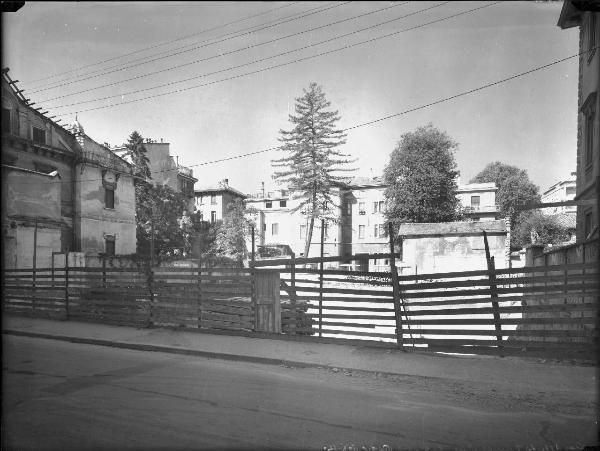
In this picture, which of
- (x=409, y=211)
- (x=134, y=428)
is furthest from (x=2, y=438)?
(x=409, y=211)

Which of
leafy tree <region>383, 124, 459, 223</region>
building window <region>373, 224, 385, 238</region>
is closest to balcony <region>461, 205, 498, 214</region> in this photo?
building window <region>373, 224, 385, 238</region>

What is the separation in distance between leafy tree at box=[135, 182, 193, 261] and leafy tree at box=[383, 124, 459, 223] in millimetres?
17728

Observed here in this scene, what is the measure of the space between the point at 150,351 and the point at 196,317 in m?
1.82

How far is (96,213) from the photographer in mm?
26328

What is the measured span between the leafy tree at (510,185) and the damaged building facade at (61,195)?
40.7 metres

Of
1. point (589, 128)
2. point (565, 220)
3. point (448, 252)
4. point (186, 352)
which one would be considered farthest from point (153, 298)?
point (565, 220)

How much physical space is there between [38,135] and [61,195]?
358cm

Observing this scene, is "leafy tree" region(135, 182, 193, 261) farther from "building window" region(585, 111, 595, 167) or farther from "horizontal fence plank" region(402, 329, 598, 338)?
"building window" region(585, 111, 595, 167)

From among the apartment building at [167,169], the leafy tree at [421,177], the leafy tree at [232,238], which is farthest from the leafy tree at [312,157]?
the leafy tree at [421,177]

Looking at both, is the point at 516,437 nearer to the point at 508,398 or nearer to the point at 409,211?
the point at 508,398

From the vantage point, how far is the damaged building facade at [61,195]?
64.3ft

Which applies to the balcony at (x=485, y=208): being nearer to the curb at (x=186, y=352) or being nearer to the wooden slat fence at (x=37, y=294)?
the wooden slat fence at (x=37, y=294)

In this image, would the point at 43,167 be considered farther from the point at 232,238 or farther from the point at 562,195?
the point at 562,195

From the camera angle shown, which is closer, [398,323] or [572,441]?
[572,441]
